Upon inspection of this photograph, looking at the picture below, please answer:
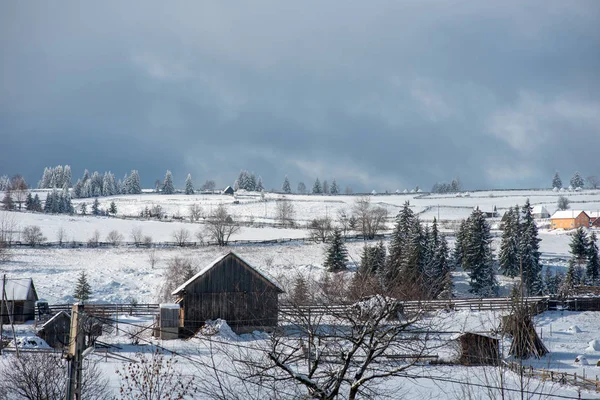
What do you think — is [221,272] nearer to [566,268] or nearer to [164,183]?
[566,268]

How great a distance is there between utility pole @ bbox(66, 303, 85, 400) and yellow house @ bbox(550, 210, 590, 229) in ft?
319

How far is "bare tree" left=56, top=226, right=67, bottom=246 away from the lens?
76887mm

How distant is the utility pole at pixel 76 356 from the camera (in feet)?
35.1

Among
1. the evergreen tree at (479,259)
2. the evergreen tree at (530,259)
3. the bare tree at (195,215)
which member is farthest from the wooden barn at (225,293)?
the bare tree at (195,215)

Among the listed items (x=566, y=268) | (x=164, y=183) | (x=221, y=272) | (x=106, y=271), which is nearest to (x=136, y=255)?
(x=106, y=271)

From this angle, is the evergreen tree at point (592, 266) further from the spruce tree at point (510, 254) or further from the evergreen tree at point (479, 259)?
the evergreen tree at point (479, 259)

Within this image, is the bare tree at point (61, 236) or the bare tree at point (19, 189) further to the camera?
the bare tree at point (19, 189)

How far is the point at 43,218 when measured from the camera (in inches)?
3816

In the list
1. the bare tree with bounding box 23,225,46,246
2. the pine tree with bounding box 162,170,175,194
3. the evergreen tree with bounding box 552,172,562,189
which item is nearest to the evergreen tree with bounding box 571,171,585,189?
the evergreen tree with bounding box 552,172,562,189

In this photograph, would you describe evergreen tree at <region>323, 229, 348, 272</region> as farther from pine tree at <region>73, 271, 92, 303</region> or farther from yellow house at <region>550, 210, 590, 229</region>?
yellow house at <region>550, 210, 590, 229</region>

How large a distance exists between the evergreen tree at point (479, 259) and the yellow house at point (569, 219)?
133ft

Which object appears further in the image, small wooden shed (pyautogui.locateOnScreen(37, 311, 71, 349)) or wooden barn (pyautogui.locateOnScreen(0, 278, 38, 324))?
wooden barn (pyautogui.locateOnScreen(0, 278, 38, 324))

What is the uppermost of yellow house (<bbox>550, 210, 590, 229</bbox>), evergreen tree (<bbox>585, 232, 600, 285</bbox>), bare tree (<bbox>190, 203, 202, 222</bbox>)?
bare tree (<bbox>190, 203, 202, 222</bbox>)

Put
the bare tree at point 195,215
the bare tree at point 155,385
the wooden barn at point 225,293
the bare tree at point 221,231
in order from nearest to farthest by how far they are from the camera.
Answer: the bare tree at point 155,385 → the wooden barn at point 225,293 → the bare tree at point 221,231 → the bare tree at point 195,215
